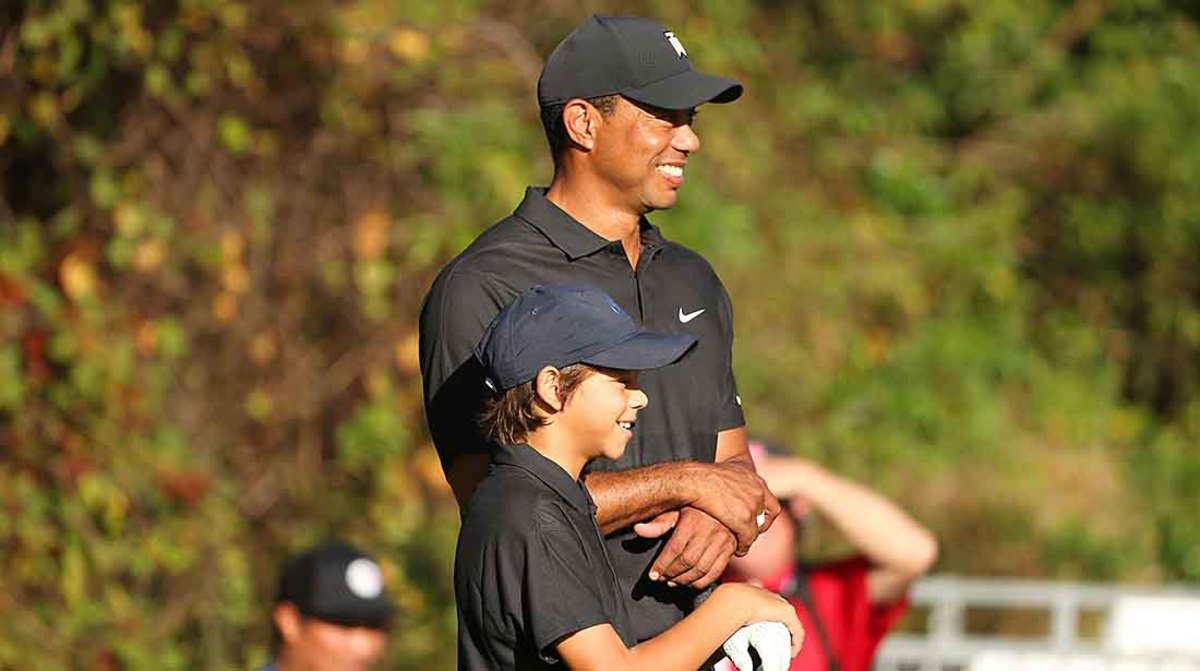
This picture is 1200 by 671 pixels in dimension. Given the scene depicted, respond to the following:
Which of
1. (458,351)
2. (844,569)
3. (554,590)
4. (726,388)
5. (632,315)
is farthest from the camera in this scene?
(844,569)

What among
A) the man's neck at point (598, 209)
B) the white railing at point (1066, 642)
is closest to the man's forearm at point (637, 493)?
the man's neck at point (598, 209)

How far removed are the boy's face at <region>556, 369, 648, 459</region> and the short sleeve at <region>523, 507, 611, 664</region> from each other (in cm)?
14

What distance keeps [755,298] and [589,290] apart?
741 centimetres

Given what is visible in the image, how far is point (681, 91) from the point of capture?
332 centimetres

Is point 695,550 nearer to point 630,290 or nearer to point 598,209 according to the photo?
point 630,290

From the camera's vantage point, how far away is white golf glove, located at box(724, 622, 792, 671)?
2945 mm

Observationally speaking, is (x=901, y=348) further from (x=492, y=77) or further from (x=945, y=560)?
(x=492, y=77)

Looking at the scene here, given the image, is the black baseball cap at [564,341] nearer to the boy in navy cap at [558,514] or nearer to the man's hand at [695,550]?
the boy in navy cap at [558,514]

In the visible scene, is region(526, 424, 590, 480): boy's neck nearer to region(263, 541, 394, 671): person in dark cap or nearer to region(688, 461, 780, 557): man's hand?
region(688, 461, 780, 557): man's hand

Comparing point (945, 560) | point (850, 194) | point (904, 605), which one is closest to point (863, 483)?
point (945, 560)

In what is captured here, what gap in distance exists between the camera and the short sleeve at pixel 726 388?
136 inches

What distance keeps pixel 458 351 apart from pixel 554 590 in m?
0.54


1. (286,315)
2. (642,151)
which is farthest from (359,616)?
(286,315)

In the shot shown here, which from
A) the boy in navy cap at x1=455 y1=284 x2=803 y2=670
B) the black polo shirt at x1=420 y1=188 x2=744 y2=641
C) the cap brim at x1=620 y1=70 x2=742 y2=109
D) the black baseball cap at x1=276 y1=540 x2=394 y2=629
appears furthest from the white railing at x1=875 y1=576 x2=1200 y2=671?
the boy in navy cap at x1=455 y1=284 x2=803 y2=670
